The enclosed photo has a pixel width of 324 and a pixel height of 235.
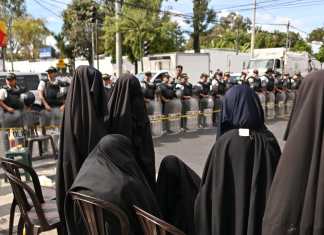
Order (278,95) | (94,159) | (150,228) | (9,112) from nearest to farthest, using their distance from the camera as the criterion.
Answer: (150,228) < (94,159) < (9,112) < (278,95)

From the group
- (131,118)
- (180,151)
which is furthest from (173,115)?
(131,118)

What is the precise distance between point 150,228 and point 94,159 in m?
0.55

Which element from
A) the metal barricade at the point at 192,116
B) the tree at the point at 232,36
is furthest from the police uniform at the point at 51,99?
the tree at the point at 232,36

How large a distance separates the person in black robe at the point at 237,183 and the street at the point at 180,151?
2.47 meters

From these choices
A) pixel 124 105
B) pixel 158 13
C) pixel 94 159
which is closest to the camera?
pixel 94 159

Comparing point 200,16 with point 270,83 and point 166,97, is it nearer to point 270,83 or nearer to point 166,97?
point 270,83

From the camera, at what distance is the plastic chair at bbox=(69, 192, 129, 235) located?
93.3 inches

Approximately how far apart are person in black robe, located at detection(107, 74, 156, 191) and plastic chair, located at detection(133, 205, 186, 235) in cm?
168

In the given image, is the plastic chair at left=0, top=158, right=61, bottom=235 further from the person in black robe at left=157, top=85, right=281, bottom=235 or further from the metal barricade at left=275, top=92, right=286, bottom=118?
the metal barricade at left=275, top=92, right=286, bottom=118

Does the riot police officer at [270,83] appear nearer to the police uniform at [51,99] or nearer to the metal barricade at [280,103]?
the metal barricade at [280,103]

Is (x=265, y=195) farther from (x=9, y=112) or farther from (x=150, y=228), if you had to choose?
(x=9, y=112)

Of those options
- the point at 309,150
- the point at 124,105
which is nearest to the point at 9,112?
the point at 124,105

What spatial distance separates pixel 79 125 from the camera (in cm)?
357

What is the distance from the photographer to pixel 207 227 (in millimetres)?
2775
